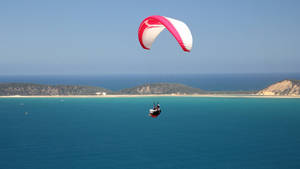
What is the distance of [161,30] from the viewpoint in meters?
45.8

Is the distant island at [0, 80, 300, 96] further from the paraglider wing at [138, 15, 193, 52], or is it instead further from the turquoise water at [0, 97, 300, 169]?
the paraglider wing at [138, 15, 193, 52]

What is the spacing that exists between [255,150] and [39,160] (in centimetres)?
2228

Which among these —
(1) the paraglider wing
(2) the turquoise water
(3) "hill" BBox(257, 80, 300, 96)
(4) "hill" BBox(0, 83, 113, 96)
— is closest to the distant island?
(4) "hill" BBox(0, 83, 113, 96)

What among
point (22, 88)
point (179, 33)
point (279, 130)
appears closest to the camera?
point (179, 33)

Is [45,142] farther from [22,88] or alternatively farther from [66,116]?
[22,88]

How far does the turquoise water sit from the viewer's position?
46.2m

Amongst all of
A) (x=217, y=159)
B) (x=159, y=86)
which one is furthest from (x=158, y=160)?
(x=159, y=86)

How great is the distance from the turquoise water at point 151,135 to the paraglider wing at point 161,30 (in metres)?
11.7

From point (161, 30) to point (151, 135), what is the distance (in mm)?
19939

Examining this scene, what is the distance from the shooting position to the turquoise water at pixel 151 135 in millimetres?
46219

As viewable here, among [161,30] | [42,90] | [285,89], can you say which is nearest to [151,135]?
[161,30]

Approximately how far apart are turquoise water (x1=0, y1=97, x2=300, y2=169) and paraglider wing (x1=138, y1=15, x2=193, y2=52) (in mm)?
11701

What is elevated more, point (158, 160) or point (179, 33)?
point (179, 33)

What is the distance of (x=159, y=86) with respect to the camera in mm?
124500
